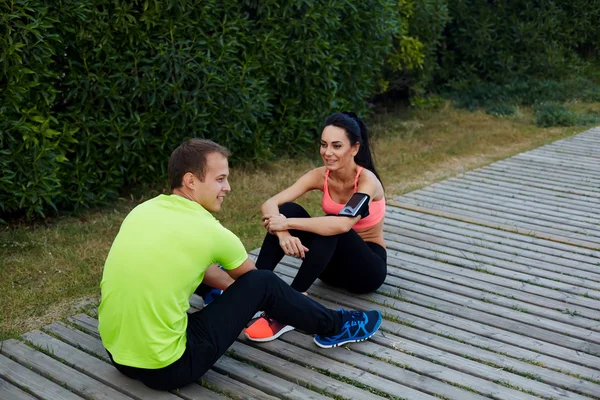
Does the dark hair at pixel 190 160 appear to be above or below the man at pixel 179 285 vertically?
above

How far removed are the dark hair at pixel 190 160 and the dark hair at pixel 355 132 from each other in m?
1.23

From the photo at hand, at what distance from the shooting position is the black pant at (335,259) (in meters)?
4.23

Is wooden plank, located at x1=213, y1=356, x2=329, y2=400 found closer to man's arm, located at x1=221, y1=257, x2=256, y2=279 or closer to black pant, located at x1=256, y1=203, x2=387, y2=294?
man's arm, located at x1=221, y1=257, x2=256, y2=279

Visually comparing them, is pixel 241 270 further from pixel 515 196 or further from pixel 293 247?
pixel 515 196

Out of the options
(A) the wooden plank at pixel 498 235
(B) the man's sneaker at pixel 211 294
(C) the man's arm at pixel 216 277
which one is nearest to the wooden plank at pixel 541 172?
(A) the wooden plank at pixel 498 235

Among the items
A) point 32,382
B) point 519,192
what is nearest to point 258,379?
point 32,382

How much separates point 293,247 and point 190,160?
39.6 inches

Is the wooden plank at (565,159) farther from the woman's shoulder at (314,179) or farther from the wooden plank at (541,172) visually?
the woman's shoulder at (314,179)

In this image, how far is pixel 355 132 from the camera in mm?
4555

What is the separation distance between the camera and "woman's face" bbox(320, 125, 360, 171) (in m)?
4.53

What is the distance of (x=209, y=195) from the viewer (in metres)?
3.49

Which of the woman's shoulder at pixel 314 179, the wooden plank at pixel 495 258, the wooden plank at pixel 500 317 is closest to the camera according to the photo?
the wooden plank at pixel 500 317

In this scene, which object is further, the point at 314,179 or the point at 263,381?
the point at 314,179

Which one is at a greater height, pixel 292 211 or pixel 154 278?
pixel 154 278
